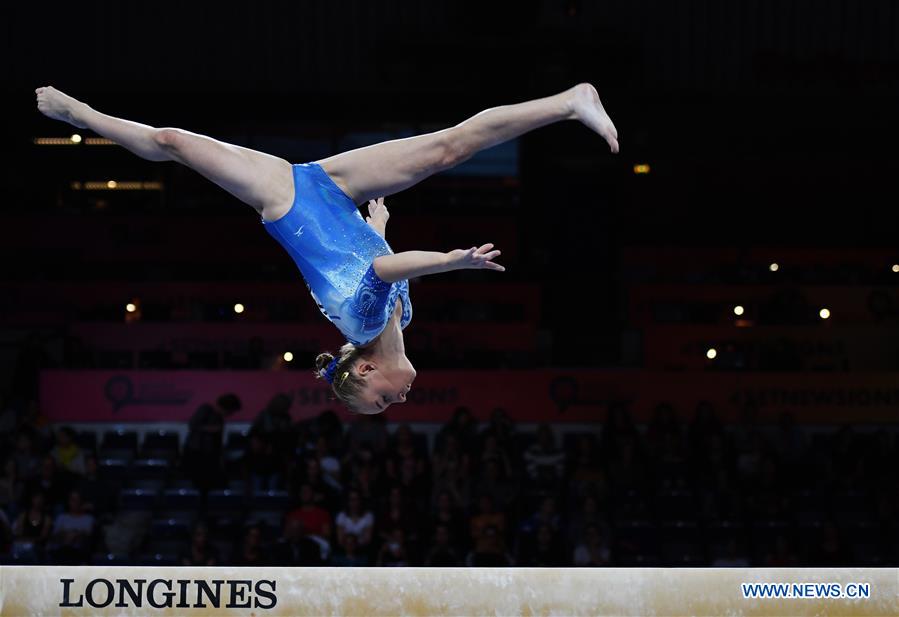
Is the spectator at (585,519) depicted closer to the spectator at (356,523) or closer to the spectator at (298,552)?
the spectator at (356,523)

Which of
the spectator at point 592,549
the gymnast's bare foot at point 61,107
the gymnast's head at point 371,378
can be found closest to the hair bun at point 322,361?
the gymnast's head at point 371,378

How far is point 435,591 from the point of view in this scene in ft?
19.2

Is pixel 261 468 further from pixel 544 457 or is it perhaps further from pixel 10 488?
pixel 544 457

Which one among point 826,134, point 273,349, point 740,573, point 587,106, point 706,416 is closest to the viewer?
point 587,106

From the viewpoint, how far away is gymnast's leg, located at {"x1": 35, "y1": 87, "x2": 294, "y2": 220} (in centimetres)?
555

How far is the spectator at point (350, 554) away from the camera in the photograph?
1009 centimetres

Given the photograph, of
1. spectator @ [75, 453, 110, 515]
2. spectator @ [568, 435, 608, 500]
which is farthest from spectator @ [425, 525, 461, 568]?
spectator @ [75, 453, 110, 515]

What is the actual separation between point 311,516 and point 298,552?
58 centimetres

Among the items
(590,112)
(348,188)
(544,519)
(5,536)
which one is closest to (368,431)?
(544,519)

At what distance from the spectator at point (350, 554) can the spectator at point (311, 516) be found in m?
0.20

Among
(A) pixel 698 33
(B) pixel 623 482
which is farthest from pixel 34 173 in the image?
(B) pixel 623 482

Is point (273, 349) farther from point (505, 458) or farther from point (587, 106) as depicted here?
point (587, 106)

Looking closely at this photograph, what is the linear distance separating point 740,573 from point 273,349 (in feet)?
31.6

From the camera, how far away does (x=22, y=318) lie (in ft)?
53.8
